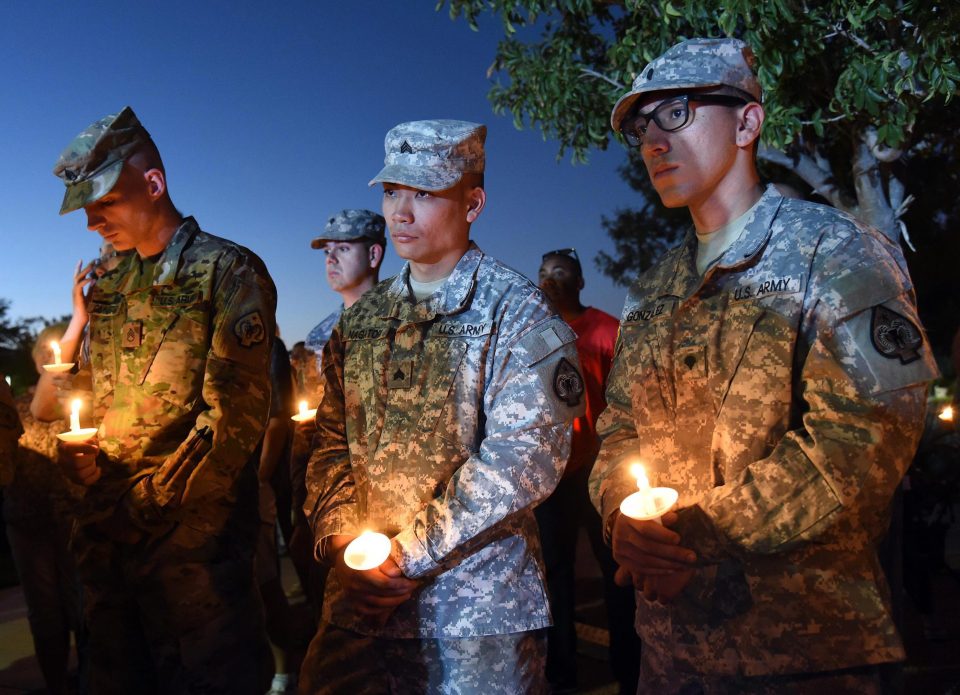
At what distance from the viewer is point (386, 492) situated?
8.43ft

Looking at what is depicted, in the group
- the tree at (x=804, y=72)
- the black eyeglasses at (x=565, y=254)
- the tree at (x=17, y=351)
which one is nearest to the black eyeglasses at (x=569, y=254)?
the black eyeglasses at (x=565, y=254)

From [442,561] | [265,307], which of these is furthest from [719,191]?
[265,307]

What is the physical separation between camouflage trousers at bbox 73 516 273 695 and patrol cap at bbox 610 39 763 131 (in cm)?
234

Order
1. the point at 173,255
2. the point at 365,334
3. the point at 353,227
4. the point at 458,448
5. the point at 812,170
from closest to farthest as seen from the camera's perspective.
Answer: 1. the point at 458,448
2. the point at 365,334
3. the point at 173,255
4. the point at 353,227
5. the point at 812,170

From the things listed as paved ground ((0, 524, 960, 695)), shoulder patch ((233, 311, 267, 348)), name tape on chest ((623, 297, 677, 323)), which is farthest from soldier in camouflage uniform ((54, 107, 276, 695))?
paved ground ((0, 524, 960, 695))

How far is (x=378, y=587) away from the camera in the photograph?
2338 millimetres

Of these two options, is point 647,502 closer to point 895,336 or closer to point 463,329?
point 895,336

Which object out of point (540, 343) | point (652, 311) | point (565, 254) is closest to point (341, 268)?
point (565, 254)

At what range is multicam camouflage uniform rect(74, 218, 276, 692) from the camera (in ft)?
10.4

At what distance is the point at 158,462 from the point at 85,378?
3.06 ft

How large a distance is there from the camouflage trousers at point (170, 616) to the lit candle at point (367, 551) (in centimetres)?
119

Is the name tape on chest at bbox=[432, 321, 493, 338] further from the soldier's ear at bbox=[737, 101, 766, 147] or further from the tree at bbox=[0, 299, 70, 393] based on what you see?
the tree at bbox=[0, 299, 70, 393]

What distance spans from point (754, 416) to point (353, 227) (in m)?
3.69

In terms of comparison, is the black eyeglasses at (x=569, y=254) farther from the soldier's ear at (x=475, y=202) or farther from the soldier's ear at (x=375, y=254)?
the soldier's ear at (x=475, y=202)
